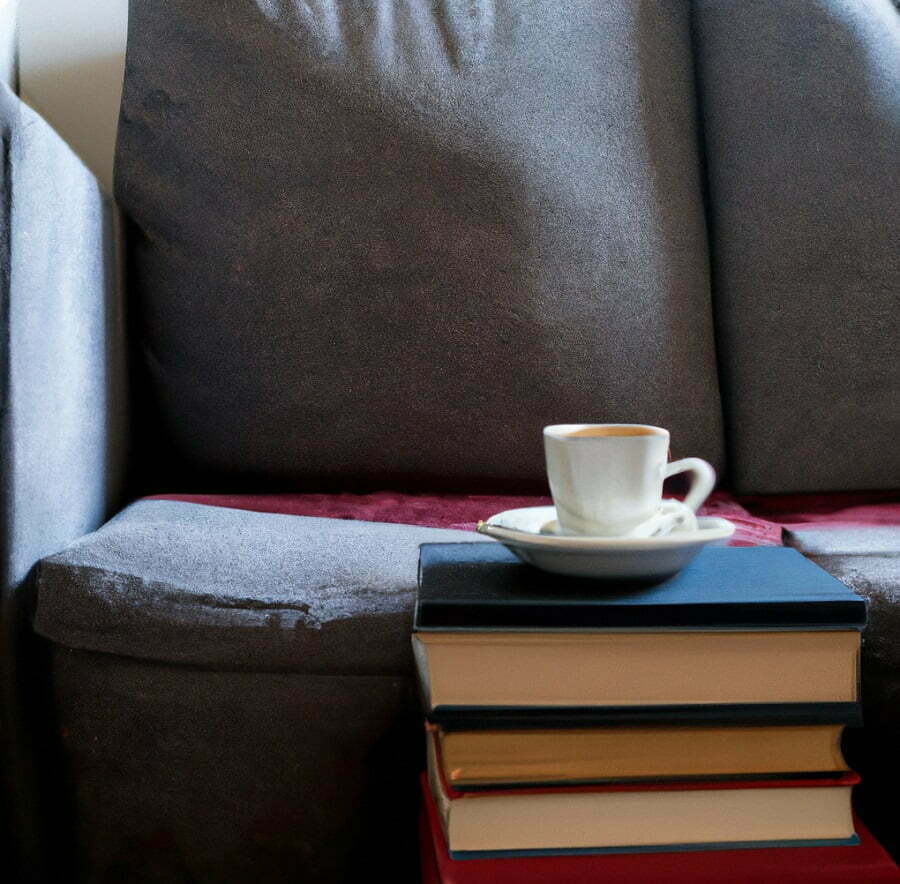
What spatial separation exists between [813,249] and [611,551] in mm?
690

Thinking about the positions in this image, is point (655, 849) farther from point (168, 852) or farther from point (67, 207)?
point (67, 207)

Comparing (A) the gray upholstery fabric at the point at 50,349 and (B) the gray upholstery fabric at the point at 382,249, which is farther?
(B) the gray upholstery fabric at the point at 382,249

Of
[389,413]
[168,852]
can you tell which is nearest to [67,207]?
[389,413]

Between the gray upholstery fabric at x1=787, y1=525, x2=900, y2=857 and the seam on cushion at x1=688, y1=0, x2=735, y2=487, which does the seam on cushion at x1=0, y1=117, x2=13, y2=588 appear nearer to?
the gray upholstery fabric at x1=787, y1=525, x2=900, y2=857

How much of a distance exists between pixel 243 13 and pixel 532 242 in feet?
1.38

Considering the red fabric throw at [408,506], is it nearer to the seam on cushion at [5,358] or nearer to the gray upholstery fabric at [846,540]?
the gray upholstery fabric at [846,540]

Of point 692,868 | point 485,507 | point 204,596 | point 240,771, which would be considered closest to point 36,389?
point 204,596

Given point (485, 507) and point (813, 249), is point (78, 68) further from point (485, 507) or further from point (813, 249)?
point (813, 249)

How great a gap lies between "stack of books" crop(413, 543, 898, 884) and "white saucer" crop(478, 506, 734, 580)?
1 cm

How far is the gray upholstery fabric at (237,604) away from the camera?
0.69m

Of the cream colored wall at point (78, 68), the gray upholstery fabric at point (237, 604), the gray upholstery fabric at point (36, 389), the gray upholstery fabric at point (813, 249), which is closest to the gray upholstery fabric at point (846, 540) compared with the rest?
the gray upholstery fabric at point (813, 249)

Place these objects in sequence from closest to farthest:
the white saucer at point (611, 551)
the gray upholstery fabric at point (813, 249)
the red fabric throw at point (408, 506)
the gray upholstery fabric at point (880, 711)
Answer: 1. the white saucer at point (611, 551)
2. the gray upholstery fabric at point (880, 711)
3. the red fabric throw at point (408, 506)
4. the gray upholstery fabric at point (813, 249)

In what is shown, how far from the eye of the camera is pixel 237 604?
695 millimetres

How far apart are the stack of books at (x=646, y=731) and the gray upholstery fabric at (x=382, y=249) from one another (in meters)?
0.50
